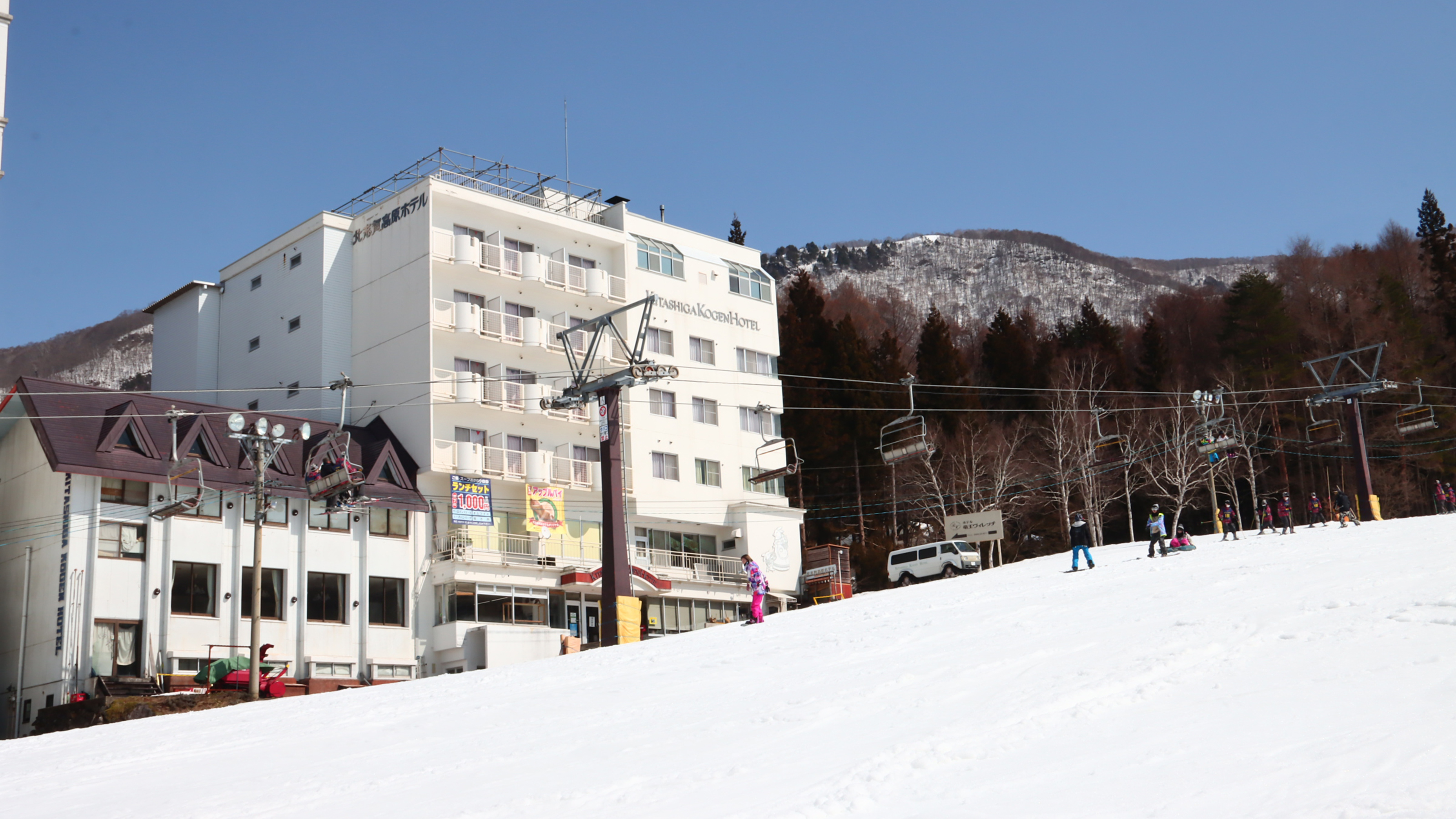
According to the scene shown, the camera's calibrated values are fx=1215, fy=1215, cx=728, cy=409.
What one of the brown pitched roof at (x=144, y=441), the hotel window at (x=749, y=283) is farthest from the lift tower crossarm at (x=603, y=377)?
the hotel window at (x=749, y=283)

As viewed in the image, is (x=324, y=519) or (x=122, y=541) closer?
(x=122, y=541)

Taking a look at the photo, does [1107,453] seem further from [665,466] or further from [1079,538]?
[1079,538]

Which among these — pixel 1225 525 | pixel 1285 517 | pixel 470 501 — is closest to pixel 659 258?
pixel 470 501

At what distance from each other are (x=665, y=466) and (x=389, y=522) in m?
13.4

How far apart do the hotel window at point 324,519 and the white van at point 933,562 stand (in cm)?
2070

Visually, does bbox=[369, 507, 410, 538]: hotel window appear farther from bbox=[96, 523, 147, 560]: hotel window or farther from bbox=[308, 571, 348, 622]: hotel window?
bbox=[96, 523, 147, 560]: hotel window

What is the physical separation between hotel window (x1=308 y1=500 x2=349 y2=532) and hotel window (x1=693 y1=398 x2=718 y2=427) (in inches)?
692

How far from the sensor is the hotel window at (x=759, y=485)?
5559 cm

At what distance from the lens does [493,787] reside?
39.3ft

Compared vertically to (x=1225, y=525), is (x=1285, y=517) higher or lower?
higher

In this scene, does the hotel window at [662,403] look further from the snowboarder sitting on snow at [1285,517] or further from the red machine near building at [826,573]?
the snowboarder sitting on snow at [1285,517]

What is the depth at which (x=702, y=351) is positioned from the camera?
5547 centimetres

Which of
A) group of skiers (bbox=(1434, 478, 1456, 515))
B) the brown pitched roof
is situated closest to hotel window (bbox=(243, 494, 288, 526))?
the brown pitched roof

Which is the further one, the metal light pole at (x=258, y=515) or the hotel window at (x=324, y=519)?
the hotel window at (x=324, y=519)
